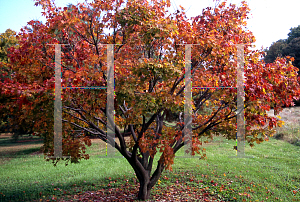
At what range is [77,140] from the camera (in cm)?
501

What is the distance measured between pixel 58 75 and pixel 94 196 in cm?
320

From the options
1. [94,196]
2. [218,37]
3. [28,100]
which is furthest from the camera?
[94,196]

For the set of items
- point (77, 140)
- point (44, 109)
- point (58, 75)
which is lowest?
point (77, 140)

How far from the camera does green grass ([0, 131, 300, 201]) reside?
6.03 m

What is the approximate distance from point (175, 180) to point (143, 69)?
449 cm

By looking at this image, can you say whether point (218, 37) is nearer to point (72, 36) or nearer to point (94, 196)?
point (72, 36)

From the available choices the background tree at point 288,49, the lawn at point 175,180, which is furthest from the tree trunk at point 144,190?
the background tree at point 288,49

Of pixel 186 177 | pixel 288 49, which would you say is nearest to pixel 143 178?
pixel 186 177

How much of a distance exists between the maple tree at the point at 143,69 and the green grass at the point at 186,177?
1.70 metres

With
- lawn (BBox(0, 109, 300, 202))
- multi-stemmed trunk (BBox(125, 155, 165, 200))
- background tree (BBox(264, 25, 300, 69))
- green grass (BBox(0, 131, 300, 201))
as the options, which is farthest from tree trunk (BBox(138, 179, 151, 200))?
background tree (BBox(264, 25, 300, 69))

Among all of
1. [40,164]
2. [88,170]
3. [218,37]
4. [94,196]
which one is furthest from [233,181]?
[40,164]

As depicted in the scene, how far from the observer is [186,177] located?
7.22 meters

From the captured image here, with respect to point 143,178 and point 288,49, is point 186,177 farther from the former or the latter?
point 288,49

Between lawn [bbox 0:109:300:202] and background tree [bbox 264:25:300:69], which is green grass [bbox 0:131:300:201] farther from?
background tree [bbox 264:25:300:69]
